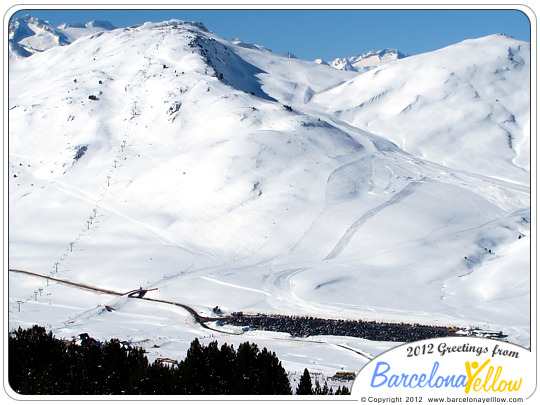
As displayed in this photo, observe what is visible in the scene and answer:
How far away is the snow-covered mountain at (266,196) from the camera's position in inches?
2458

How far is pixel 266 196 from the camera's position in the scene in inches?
3408

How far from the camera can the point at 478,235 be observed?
250ft

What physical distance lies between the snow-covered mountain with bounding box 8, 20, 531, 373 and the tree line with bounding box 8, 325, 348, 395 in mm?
13056

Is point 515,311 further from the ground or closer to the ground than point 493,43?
closer to the ground

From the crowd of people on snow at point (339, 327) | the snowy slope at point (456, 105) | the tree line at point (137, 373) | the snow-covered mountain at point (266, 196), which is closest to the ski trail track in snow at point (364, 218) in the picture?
the snow-covered mountain at point (266, 196)

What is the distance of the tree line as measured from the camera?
30625mm

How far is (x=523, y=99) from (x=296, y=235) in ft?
247

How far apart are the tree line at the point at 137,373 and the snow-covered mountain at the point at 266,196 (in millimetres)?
13056

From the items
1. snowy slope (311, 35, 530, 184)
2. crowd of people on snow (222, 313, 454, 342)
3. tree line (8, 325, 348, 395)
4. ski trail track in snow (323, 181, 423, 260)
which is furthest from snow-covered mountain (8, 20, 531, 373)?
tree line (8, 325, 348, 395)

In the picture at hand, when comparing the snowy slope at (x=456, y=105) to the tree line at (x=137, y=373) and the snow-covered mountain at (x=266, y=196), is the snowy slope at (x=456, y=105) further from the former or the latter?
the tree line at (x=137, y=373)

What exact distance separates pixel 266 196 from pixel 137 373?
187 feet

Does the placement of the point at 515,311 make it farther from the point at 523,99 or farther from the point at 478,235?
the point at 523,99
